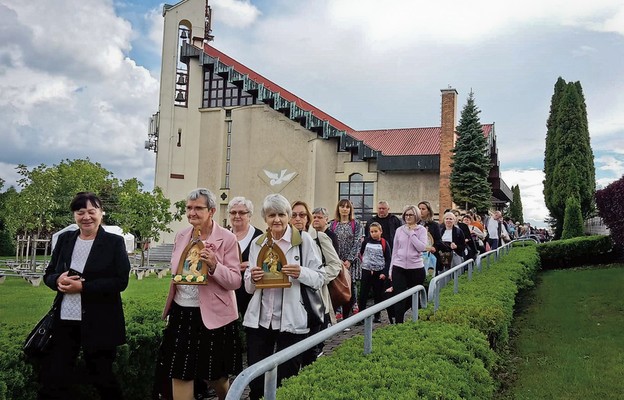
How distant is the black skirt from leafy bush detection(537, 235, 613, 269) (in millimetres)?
17548

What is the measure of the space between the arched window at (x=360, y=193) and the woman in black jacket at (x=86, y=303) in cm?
3045

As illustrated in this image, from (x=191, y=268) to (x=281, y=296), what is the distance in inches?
31.6

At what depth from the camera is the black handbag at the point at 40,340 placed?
4.12 m

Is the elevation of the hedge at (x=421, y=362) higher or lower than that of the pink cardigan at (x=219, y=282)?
lower

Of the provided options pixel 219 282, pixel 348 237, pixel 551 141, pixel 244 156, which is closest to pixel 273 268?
pixel 219 282

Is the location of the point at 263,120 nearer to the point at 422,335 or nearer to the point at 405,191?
the point at 405,191

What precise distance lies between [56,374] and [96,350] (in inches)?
12.6

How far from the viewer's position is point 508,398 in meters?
5.80

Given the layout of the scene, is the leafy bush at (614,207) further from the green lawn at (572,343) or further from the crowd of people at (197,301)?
the crowd of people at (197,301)

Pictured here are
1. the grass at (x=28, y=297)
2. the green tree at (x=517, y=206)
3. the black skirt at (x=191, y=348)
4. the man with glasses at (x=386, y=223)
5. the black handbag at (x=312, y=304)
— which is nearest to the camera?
the black skirt at (x=191, y=348)

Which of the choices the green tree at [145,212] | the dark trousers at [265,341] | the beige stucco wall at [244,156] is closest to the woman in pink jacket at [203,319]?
the dark trousers at [265,341]

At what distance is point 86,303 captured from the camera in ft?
14.1

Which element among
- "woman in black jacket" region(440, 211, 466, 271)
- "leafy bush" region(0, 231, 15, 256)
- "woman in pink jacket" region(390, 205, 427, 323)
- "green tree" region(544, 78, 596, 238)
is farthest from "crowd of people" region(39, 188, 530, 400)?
"leafy bush" region(0, 231, 15, 256)

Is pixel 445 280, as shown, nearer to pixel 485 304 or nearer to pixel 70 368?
pixel 485 304
